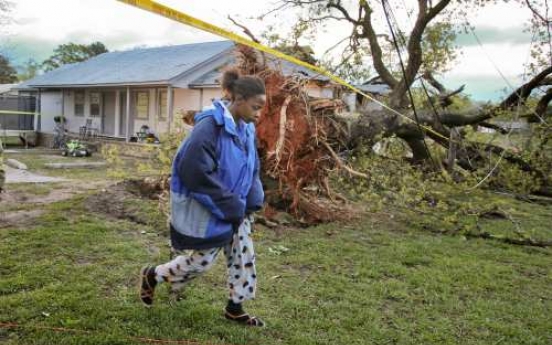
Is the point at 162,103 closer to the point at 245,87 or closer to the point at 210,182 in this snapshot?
the point at 245,87

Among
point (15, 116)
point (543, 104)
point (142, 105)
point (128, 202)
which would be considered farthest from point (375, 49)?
point (15, 116)

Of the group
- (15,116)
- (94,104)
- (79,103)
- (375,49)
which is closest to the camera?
(375,49)

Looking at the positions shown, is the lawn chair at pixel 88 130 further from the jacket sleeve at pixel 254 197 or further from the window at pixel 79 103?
the jacket sleeve at pixel 254 197

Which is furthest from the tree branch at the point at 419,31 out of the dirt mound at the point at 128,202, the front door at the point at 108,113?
the front door at the point at 108,113

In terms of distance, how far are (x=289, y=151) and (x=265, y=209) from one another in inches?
35.0

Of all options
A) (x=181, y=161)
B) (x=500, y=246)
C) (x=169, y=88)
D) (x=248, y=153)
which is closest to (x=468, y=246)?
(x=500, y=246)

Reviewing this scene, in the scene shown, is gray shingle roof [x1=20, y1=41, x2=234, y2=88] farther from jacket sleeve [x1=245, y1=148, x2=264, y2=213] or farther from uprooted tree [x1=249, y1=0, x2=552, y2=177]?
jacket sleeve [x1=245, y1=148, x2=264, y2=213]

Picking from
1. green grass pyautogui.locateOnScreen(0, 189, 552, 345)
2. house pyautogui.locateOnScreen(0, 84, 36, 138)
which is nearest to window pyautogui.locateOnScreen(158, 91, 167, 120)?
house pyautogui.locateOnScreen(0, 84, 36, 138)

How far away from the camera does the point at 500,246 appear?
6.60 meters

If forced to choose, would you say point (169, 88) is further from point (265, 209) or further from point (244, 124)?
point (244, 124)

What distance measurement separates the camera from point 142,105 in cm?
2095

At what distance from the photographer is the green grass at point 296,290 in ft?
10.9

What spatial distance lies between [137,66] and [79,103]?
194 inches

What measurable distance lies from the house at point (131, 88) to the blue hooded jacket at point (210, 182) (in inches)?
484
